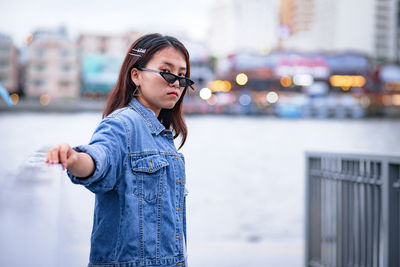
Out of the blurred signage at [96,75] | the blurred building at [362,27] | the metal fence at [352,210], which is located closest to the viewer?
the metal fence at [352,210]

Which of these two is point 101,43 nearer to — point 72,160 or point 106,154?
point 106,154

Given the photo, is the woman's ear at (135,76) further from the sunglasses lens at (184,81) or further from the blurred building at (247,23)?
the blurred building at (247,23)

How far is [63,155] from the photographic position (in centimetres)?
125

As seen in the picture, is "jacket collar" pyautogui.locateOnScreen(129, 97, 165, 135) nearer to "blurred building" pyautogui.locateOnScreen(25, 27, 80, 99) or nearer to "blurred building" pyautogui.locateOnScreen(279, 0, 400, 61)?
"blurred building" pyautogui.locateOnScreen(25, 27, 80, 99)

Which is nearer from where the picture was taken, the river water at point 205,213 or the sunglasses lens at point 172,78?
the river water at point 205,213

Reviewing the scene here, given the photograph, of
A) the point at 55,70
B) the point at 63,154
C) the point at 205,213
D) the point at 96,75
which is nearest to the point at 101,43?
the point at 96,75

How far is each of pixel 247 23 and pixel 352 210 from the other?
7369 inches

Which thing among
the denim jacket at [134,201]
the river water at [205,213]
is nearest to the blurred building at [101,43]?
the river water at [205,213]

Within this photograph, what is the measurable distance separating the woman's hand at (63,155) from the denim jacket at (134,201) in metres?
0.17

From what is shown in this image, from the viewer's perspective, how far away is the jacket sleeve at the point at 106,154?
1374 millimetres

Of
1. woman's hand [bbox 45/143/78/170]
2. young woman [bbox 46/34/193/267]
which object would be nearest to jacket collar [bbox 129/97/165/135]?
young woman [bbox 46/34/193/267]

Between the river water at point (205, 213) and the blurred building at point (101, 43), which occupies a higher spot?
the blurred building at point (101, 43)

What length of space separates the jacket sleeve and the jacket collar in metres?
0.13

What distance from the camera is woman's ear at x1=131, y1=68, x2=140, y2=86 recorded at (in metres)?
1.73
